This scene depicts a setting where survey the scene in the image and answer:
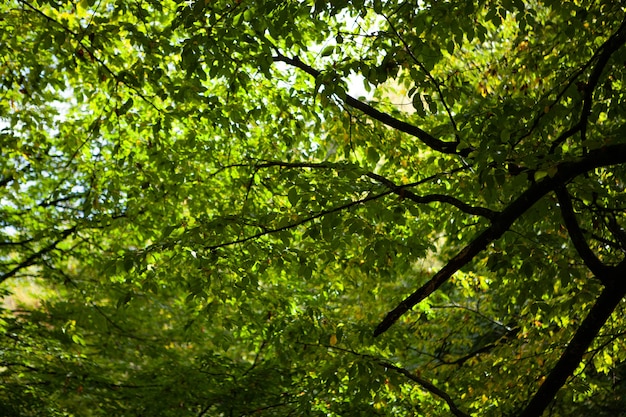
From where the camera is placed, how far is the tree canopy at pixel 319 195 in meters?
4.02

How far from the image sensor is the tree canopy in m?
4.02

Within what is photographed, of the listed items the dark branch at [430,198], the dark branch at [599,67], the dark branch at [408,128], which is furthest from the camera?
the dark branch at [408,128]

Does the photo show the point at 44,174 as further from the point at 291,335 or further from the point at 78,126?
the point at 291,335

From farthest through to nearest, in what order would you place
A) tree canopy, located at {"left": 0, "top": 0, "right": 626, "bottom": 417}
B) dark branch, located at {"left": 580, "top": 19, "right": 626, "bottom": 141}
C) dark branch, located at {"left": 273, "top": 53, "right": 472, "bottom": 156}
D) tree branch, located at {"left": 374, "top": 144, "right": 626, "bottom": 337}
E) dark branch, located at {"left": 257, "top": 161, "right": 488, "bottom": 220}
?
dark branch, located at {"left": 273, "top": 53, "right": 472, "bottom": 156}
tree canopy, located at {"left": 0, "top": 0, "right": 626, "bottom": 417}
dark branch, located at {"left": 257, "top": 161, "right": 488, "bottom": 220}
dark branch, located at {"left": 580, "top": 19, "right": 626, "bottom": 141}
tree branch, located at {"left": 374, "top": 144, "right": 626, "bottom": 337}

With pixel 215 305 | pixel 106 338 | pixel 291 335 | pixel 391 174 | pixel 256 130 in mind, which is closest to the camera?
pixel 215 305

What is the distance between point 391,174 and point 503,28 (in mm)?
3079

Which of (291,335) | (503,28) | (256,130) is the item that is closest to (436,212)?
(291,335)

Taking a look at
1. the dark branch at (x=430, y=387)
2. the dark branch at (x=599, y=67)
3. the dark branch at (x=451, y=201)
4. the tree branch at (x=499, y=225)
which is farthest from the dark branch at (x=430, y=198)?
the dark branch at (x=430, y=387)

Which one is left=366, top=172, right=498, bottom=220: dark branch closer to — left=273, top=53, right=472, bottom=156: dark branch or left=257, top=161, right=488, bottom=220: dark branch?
left=257, top=161, right=488, bottom=220: dark branch

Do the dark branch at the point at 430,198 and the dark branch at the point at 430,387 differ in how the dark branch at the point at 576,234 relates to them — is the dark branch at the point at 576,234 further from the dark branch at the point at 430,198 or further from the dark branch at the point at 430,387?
the dark branch at the point at 430,387

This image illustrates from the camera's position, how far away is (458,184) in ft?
16.3

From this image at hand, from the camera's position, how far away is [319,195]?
459 cm

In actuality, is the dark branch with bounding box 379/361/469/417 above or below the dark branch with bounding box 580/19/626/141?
below

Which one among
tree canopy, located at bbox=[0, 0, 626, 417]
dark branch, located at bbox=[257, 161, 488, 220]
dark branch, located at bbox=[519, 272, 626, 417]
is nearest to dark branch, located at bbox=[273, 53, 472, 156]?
tree canopy, located at bbox=[0, 0, 626, 417]
